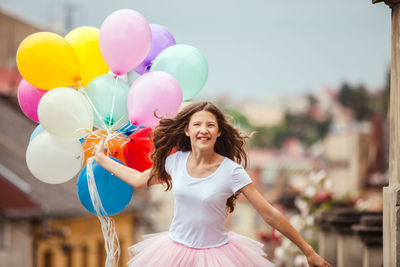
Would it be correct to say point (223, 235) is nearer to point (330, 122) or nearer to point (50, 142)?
point (50, 142)

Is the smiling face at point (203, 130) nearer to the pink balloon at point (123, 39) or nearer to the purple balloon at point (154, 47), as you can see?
the pink balloon at point (123, 39)

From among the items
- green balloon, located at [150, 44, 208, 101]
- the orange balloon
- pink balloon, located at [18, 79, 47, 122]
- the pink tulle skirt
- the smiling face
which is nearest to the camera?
the pink tulle skirt

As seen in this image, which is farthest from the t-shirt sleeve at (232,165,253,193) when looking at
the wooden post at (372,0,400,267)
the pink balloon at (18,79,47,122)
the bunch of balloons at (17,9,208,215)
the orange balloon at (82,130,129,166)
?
the pink balloon at (18,79,47,122)

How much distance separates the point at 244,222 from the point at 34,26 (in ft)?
140

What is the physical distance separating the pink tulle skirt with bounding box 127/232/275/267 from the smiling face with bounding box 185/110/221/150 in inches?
26.2

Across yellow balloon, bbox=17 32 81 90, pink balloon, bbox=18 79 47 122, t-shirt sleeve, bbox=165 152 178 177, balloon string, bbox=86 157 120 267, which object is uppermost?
yellow balloon, bbox=17 32 81 90

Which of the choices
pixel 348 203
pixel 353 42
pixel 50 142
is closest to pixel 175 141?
pixel 50 142

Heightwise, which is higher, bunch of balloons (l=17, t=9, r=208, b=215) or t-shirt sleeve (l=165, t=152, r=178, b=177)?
bunch of balloons (l=17, t=9, r=208, b=215)

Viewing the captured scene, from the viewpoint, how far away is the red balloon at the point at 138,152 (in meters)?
5.29

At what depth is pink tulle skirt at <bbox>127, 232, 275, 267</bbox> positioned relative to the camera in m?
4.46

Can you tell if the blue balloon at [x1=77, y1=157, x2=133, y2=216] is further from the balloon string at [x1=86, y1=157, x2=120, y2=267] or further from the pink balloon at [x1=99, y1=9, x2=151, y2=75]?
the pink balloon at [x1=99, y1=9, x2=151, y2=75]

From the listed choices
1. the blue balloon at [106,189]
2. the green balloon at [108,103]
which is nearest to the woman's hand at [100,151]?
the blue balloon at [106,189]

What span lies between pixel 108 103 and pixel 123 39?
1.64 feet

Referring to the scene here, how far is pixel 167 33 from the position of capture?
19.4 feet
